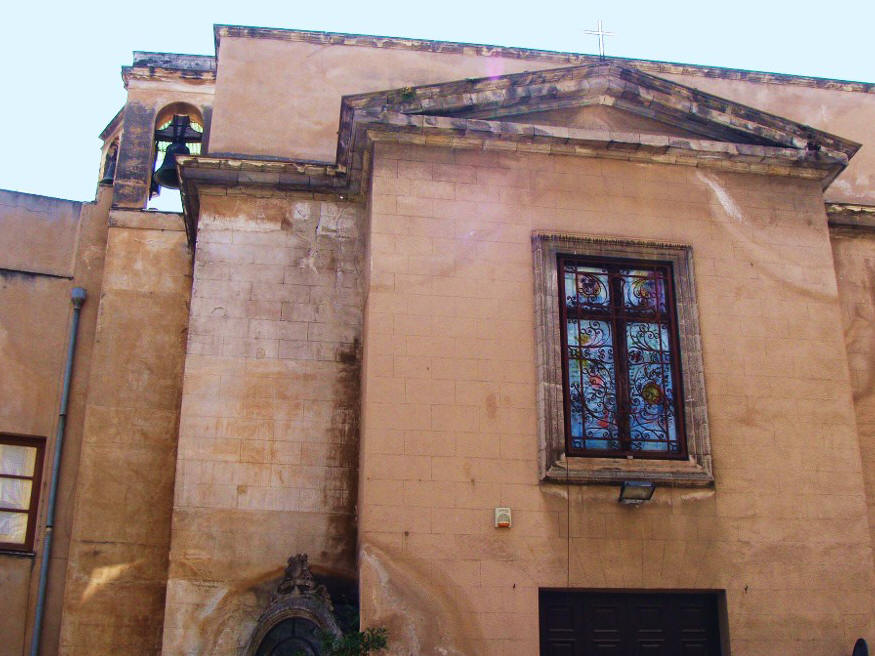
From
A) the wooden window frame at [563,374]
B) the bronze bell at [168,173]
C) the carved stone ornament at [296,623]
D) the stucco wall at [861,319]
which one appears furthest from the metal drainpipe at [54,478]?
the stucco wall at [861,319]

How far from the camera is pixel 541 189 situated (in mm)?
12539

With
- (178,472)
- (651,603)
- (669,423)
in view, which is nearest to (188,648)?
(178,472)

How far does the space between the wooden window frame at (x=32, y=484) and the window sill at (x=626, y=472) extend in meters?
6.58

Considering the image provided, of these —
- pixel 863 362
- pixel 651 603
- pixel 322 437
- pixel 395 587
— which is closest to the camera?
pixel 395 587

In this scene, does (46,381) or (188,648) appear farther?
(46,381)

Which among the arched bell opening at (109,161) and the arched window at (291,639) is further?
the arched bell opening at (109,161)

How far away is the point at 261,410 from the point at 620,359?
409 centimetres

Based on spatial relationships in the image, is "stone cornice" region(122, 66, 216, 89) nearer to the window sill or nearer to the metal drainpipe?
the metal drainpipe

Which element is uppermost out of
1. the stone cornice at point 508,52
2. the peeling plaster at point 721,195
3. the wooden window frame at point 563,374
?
the stone cornice at point 508,52

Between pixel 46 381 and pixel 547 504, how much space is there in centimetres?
696

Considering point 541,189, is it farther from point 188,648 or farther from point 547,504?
point 188,648

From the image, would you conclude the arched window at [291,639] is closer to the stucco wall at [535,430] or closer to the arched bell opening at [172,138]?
the stucco wall at [535,430]

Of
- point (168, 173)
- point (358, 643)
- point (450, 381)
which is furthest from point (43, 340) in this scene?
point (358, 643)

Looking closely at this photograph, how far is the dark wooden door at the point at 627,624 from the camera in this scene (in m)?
11.0
